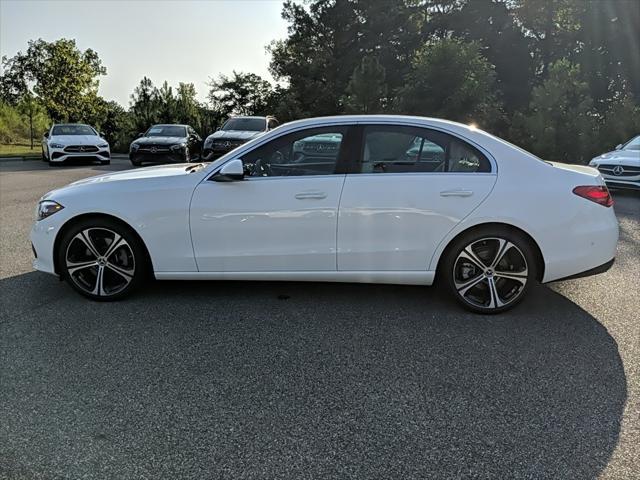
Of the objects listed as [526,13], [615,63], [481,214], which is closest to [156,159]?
[481,214]

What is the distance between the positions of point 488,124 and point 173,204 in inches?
686

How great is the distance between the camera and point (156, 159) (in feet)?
55.7

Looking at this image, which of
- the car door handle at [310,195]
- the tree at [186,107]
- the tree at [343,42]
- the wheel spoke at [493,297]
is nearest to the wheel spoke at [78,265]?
the car door handle at [310,195]

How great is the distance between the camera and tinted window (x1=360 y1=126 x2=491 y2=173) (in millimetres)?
4062

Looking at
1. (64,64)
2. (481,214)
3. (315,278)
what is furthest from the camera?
(64,64)

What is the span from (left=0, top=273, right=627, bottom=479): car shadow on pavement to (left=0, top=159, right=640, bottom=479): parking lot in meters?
0.01

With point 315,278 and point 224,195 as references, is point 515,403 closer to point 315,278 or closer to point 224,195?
point 315,278

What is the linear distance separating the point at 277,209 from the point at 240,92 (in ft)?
135

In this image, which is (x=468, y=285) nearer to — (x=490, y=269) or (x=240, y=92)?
(x=490, y=269)

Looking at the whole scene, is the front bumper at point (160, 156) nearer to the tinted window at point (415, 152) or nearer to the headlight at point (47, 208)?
the headlight at point (47, 208)

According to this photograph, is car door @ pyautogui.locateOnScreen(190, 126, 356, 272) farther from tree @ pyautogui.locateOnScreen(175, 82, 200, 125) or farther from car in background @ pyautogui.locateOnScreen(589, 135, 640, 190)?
tree @ pyautogui.locateOnScreen(175, 82, 200, 125)

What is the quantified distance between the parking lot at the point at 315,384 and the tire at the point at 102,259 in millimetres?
170

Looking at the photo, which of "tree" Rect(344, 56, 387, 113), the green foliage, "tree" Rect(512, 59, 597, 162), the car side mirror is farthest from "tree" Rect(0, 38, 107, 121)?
the car side mirror

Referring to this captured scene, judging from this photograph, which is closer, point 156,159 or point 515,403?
point 515,403
